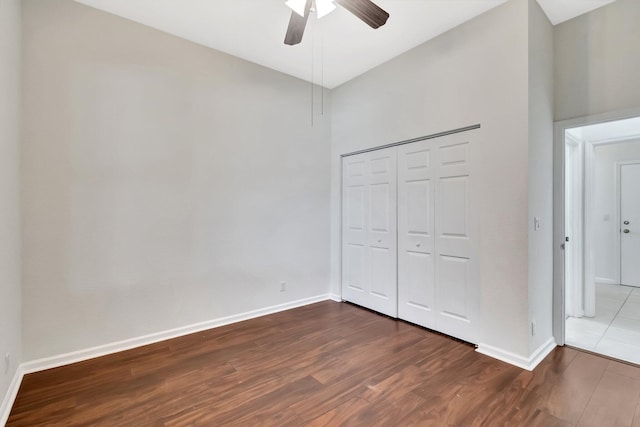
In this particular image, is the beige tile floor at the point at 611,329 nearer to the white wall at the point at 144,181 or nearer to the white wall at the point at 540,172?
the white wall at the point at 540,172

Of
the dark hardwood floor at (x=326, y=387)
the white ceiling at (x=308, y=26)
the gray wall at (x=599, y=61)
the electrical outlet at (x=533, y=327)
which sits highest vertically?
the white ceiling at (x=308, y=26)

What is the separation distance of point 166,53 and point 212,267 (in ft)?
7.46

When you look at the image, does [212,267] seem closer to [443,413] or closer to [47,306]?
[47,306]

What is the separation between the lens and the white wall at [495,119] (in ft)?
7.87

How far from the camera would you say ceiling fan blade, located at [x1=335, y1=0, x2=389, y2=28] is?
6.27ft

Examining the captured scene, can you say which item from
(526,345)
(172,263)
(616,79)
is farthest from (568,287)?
(172,263)

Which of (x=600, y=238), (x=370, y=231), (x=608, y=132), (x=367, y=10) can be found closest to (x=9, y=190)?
(x=367, y=10)

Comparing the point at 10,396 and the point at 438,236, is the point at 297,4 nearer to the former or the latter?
the point at 438,236

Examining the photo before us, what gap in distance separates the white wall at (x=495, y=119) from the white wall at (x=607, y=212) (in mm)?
4068

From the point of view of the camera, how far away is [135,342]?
274 cm

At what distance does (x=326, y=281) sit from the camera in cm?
425

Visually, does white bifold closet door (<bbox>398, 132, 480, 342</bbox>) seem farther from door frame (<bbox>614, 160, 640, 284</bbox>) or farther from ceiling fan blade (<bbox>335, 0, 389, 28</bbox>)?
door frame (<bbox>614, 160, 640, 284</bbox>)

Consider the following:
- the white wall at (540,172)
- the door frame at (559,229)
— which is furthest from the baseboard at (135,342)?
the door frame at (559,229)

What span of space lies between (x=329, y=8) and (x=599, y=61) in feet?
7.93
